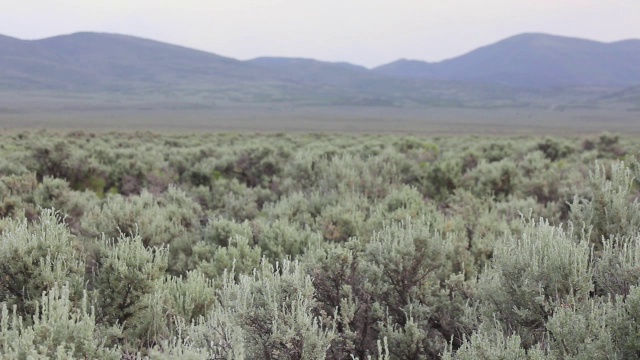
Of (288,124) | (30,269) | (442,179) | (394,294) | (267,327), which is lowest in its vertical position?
(288,124)

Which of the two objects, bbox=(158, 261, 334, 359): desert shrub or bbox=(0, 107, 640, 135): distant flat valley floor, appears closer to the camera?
bbox=(158, 261, 334, 359): desert shrub

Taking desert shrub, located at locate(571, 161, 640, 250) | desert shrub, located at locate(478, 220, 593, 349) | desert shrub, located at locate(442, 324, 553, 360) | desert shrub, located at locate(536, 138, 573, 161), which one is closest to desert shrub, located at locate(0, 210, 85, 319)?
desert shrub, located at locate(442, 324, 553, 360)

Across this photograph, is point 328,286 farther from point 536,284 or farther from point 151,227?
point 151,227

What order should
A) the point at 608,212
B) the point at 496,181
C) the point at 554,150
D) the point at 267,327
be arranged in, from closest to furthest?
the point at 267,327 < the point at 608,212 < the point at 496,181 < the point at 554,150

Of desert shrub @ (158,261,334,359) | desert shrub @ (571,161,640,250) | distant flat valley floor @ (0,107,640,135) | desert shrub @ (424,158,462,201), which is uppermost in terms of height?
desert shrub @ (571,161,640,250)

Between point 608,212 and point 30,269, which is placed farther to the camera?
point 608,212

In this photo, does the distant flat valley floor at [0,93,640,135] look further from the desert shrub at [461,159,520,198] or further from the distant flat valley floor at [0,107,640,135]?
the desert shrub at [461,159,520,198]

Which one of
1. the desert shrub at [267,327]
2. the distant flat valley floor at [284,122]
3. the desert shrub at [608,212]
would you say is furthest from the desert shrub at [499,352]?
the distant flat valley floor at [284,122]

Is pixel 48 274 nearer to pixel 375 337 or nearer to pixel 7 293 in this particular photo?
pixel 7 293

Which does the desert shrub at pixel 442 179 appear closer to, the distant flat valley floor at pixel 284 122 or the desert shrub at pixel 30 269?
the desert shrub at pixel 30 269

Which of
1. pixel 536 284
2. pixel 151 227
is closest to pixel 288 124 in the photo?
pixel 151 227

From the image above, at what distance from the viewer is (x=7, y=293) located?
4.49m

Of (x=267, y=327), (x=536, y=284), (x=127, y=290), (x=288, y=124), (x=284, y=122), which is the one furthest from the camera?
(x=284, y=122)

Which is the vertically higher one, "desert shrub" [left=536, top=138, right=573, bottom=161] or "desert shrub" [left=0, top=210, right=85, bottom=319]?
"desert shrub" [left=0, top=210, right=85, bottom=319]
